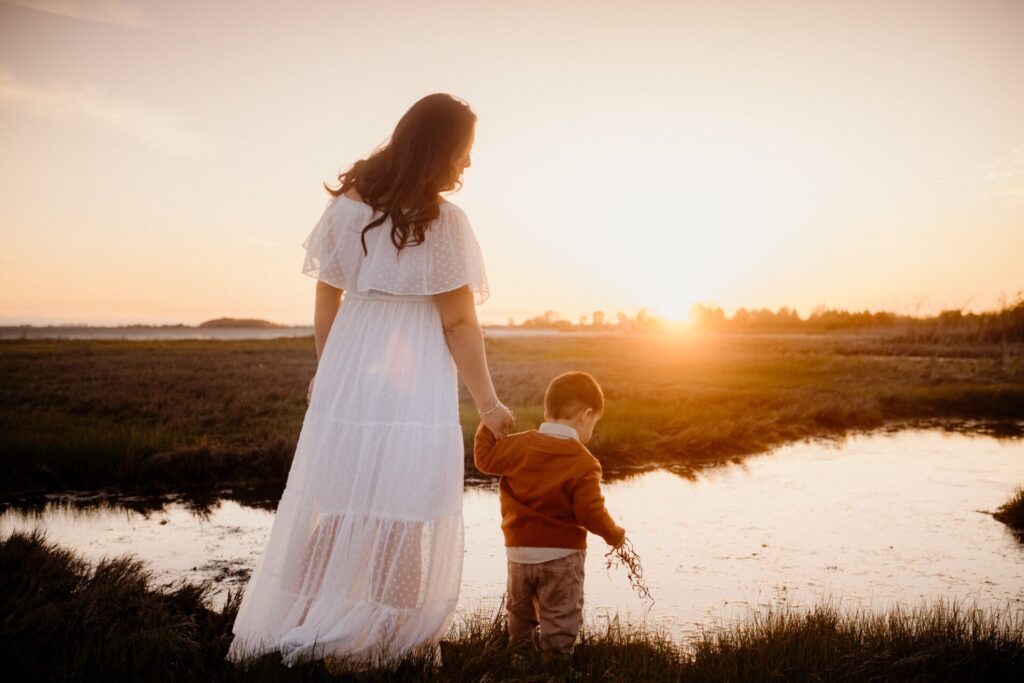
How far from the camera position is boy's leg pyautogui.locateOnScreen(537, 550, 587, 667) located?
3.38 meters

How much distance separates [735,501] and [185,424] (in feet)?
27.8

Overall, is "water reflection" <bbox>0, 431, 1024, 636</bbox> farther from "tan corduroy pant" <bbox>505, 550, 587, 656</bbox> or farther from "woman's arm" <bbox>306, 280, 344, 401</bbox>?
"woman's arm" <bbox>306, 280, 344, 401</bbox>

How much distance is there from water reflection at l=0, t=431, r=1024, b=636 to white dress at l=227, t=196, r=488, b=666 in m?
2.05

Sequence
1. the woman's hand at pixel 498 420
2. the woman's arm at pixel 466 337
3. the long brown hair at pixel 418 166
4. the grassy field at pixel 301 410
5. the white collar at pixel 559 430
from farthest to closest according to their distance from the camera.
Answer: the grassy field at pixel 301 410
the white collar at pixel 559 430
the woman's hand at pixel 498 420
the woman's arm at pixel 466 337
the long brown hair at pixel 418 166

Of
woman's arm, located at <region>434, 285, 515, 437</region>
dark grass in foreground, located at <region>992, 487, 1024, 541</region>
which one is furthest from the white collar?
dark grass in foreground, located at <region>992, 487, 1024, 541</region>

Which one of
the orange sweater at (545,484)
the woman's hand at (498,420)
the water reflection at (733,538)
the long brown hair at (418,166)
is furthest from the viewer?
the water reflection at (733,538)

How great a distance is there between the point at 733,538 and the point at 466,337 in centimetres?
470

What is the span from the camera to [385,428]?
9.85 feet

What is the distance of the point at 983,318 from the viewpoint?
1375 inches

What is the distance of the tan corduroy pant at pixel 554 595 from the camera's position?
338 centimetres

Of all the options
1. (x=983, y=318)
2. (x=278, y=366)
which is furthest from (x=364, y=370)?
(x=983, y=318)

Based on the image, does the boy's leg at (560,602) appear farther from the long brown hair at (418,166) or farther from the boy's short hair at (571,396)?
the long brown hair at (418,166)

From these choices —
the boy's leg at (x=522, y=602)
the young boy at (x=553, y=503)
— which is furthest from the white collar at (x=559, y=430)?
the boy's leg at (x=522, y=602)

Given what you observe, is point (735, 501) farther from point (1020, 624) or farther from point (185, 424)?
point (185, 424)
